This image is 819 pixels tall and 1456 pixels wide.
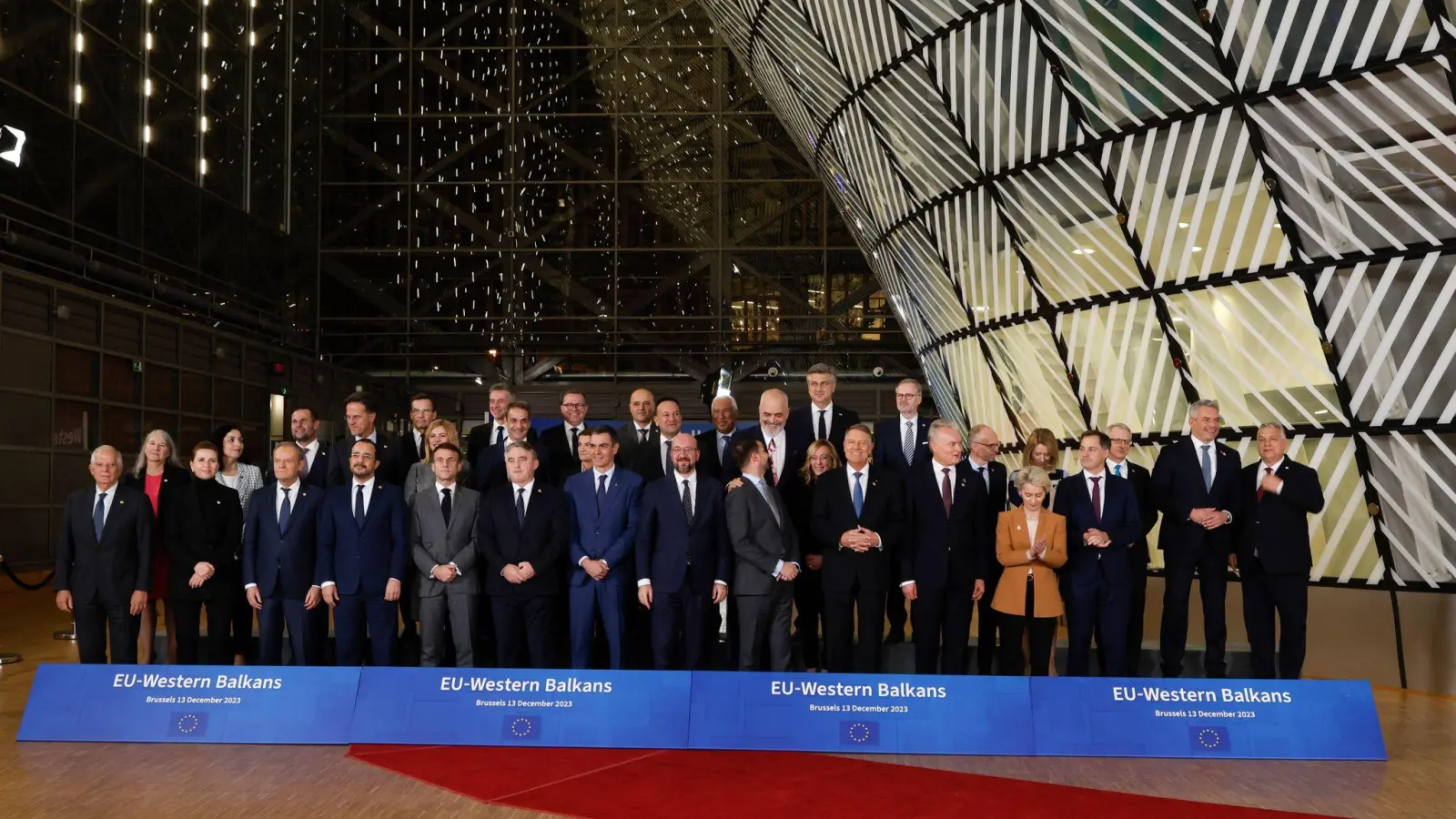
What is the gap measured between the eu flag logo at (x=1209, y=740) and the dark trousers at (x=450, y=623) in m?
4.31

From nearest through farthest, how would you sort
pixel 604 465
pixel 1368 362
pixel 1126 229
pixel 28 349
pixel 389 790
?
1. pixel 389 790
2. pixel 604 465
3. pixel 1368 362
4. pixel 1126 229
5. pixel 28 349

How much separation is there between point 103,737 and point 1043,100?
30.3 feet

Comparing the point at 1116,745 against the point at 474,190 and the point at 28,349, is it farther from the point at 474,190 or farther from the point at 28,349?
the point at 474,190

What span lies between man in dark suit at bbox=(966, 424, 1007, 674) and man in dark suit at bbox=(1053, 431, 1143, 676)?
1.65ft

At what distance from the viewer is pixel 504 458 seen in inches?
332

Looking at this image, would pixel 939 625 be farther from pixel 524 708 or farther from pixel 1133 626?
pixel 524 708

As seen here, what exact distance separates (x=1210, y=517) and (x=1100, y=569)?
0.88 metres

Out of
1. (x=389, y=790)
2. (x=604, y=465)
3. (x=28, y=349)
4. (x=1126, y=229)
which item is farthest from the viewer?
(x=28, y=349)

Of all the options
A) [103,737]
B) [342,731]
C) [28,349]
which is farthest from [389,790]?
[28,349]

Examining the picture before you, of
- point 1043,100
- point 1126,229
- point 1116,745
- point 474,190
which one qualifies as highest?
point 474,190

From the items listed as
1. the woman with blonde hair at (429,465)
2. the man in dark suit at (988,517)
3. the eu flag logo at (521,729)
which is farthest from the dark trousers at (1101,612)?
the woman with blonde hair at (429,465)

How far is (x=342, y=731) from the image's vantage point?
Result: 6836mm

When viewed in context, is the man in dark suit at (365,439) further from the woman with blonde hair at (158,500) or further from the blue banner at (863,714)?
the blue banner at (863,714)

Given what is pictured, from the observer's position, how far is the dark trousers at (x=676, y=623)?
7.50 meters
